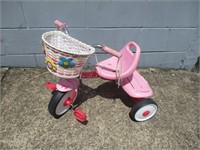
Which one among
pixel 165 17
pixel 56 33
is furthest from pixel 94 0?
pixel 165 17

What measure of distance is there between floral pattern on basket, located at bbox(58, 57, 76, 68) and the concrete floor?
1.90ft

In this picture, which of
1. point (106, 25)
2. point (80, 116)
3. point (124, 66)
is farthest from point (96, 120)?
point (106, 25)

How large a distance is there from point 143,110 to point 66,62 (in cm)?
A: 77

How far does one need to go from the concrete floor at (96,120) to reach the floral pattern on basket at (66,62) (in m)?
0.58

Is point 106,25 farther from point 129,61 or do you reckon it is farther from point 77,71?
point 77,71

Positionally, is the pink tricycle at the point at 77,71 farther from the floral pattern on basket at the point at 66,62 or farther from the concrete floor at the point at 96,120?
the concrete floor at the point at 96,120

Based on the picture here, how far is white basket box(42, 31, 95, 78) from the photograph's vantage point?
1414 millimetres

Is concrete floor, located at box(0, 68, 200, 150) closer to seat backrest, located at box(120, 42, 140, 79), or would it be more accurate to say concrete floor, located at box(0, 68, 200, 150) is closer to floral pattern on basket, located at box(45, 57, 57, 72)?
seat backrest, located at box(120, 42, 140, 79)

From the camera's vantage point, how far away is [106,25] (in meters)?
2.11

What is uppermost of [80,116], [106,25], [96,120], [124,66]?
[106,25]

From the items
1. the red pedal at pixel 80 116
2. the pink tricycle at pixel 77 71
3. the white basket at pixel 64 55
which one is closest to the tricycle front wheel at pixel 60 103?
the pink tricycle at pixel 77 71

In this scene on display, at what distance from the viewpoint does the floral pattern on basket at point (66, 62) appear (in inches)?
56.3

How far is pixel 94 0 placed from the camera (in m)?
1.95

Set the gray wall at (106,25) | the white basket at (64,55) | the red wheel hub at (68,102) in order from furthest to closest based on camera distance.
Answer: the gray wall at (106,25) → the red wheel hub at (68,102) → the white basket at (64,55)
